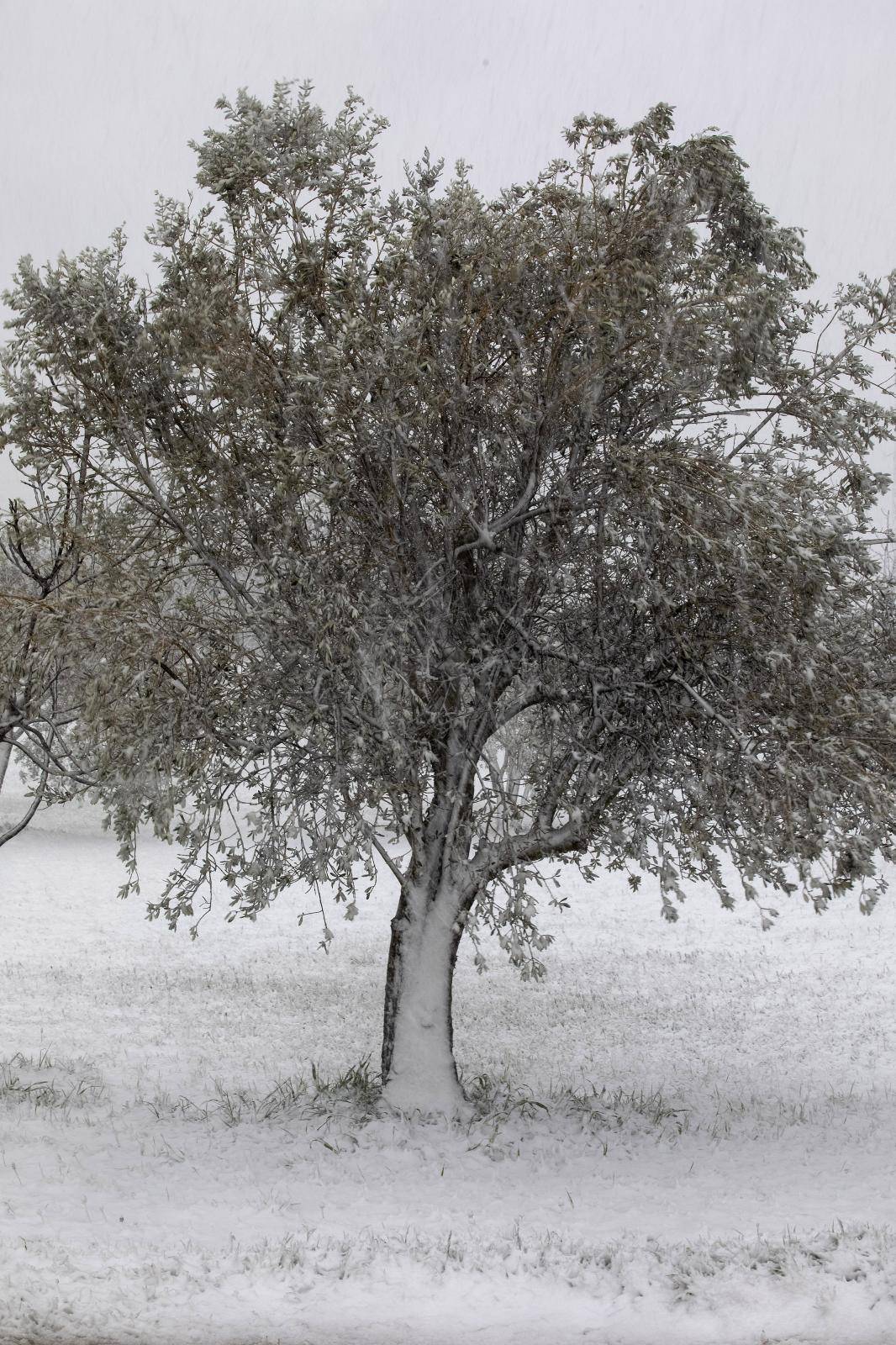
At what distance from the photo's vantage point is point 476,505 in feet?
36.8

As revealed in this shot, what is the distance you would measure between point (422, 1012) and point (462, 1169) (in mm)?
1861

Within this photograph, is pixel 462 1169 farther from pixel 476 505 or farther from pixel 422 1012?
pixel 476 505

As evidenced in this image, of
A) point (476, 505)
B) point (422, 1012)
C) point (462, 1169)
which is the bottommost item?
point (462, 1169)

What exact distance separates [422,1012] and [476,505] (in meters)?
5.69

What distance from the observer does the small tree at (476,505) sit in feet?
33.1

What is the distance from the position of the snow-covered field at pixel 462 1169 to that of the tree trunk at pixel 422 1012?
0.48 m

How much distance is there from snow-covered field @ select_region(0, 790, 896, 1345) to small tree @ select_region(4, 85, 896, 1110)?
2.46 m

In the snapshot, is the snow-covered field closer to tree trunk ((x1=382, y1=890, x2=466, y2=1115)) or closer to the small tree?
tree trunk ((x1=382, y1=890, x2=466, y2=1115))

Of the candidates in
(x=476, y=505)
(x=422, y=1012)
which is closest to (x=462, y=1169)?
(x=422, y=1012)

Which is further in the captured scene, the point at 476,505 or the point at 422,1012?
the point at 422,1012

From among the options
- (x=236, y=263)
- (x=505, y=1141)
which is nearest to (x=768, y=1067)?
(x=505, y=1141)

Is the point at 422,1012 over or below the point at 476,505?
below

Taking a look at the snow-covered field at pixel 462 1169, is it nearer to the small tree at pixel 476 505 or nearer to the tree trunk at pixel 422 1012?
the tree trunk at pixel 422 1012

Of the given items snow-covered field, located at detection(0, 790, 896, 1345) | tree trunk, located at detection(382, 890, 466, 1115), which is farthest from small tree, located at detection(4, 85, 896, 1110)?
snow-covered field, located at detection(0, 790, 896, 1345)
